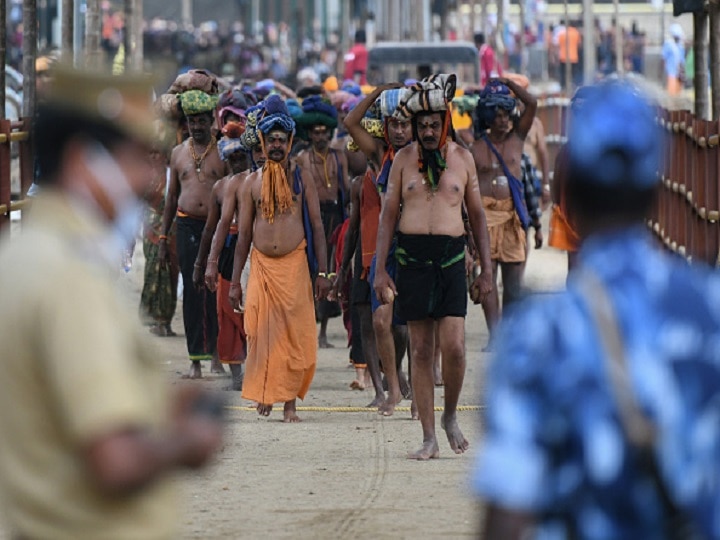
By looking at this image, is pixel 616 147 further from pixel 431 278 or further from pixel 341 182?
pixel 341 182

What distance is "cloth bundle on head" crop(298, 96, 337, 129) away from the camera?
14.5 metres

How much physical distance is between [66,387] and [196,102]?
10396mm

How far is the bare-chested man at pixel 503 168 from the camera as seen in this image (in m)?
14.5

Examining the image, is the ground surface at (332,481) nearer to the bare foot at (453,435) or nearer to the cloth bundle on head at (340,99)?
the bare foot at (453,435)

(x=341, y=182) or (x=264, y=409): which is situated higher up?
(x=341, y=182)

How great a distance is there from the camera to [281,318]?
11.7 metres

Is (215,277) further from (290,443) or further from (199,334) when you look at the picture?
(290,443)

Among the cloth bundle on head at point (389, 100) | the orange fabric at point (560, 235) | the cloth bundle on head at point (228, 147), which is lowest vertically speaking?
the orange fabric at point (560, 235)

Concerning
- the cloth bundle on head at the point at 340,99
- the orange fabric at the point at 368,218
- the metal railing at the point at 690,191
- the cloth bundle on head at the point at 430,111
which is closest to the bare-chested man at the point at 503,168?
the metal railing at the point at 690,191

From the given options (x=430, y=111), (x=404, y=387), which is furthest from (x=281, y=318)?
(x=430, y=111)

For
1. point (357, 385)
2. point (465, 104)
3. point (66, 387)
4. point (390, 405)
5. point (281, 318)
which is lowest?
point (357, 385)

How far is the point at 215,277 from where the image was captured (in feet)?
41.0

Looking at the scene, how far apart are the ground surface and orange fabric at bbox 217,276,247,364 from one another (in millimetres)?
306

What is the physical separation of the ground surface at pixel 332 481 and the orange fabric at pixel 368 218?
0.96 m
